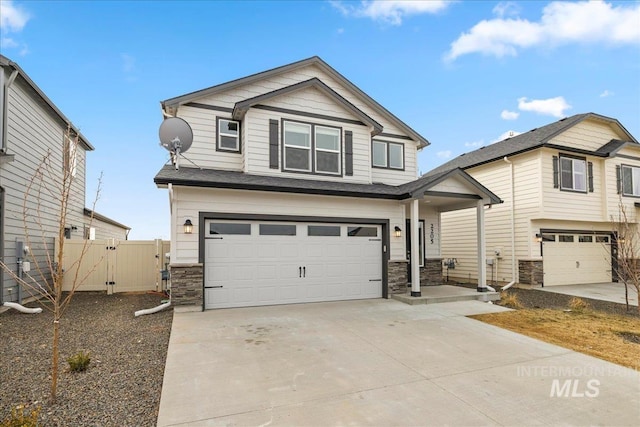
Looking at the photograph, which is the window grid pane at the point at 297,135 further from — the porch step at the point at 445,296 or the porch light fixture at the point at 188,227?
the porch step at the point at 445,296

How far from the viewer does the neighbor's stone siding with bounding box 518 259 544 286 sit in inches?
490

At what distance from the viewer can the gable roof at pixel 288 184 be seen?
773cm

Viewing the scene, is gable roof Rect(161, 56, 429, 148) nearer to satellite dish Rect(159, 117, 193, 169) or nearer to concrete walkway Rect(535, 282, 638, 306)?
satellite dish Rect(159, 117, 193, 169)

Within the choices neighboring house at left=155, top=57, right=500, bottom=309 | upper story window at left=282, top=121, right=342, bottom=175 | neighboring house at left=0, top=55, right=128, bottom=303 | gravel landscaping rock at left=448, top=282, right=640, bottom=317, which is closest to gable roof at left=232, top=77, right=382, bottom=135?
neighboring house at left=155, top=57, right=500, bottom=309

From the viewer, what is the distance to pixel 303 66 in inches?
426

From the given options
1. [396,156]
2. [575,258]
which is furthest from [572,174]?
[396,156]

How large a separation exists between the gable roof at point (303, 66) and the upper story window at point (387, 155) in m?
0.73

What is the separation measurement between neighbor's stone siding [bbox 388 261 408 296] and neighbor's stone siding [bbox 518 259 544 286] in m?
5.84

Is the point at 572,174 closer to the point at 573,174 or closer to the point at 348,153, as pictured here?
the point at 573,174

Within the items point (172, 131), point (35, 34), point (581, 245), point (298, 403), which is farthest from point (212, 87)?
point (581, 245)

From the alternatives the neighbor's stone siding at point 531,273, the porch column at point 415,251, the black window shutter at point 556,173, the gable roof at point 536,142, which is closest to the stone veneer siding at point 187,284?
the porch column at point 415,251

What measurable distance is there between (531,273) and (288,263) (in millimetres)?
9367

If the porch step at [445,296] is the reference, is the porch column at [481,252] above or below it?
above

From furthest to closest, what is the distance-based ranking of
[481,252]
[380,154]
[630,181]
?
1. [630,181]
2. [380,154]
3. [481,252]
